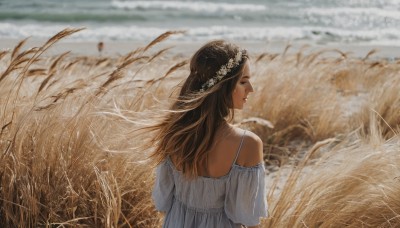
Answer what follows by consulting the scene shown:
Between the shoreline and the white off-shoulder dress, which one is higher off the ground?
the white off-shoulder dress

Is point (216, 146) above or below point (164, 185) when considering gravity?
above

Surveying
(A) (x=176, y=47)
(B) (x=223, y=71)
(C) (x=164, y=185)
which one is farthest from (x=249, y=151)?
(A) (x=176, y=47)

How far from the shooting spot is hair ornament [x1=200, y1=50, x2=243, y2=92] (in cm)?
217

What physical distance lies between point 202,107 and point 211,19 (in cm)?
2227

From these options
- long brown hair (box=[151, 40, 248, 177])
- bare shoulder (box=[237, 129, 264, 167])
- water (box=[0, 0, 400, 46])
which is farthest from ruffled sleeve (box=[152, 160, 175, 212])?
water (box=[0, 0, 400, 46])

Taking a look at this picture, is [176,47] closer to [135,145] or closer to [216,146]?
[135,145]

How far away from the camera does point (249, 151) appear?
7.07 feet

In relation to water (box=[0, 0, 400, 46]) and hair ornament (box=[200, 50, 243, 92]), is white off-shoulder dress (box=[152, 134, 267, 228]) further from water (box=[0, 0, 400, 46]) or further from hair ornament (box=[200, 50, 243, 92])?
water (box=[0, 0, 400, 46])

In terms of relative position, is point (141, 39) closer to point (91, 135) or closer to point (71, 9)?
point (71, 9)

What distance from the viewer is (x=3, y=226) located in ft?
9.71

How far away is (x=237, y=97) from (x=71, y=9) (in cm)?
2378

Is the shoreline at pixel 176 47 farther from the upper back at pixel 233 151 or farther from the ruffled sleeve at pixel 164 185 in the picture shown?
the upper back at pixel 233 151

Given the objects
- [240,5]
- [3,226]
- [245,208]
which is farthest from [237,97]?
[240,5]

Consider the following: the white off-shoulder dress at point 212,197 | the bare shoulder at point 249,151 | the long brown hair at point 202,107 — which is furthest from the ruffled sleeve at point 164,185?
the bare shoulder at point 249,151
